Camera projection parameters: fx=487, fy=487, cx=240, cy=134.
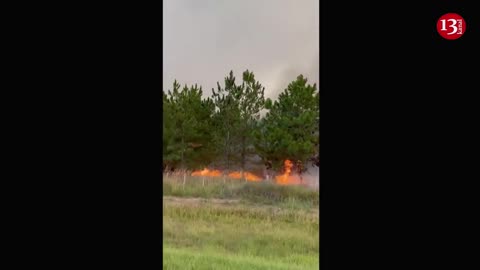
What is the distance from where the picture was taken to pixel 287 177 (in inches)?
90.7

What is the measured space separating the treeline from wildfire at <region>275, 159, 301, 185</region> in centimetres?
3

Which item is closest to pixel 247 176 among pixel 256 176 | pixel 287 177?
pixel 256 176

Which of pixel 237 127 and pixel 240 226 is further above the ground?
pixel 237 127

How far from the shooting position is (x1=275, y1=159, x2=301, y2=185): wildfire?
2.27 metres

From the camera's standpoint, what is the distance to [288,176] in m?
2.31

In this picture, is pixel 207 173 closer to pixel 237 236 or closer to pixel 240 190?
pixel 240 190
